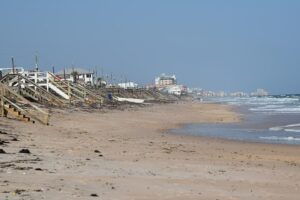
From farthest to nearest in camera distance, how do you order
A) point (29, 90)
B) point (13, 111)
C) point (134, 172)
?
point (29, 90)
point (13, 111)
point (134, 172)

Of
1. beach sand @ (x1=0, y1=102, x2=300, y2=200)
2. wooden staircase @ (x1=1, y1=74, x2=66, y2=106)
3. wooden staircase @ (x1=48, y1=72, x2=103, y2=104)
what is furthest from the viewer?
wooden staircase @ (x1=48, y1=72, x2=103, y2=104)

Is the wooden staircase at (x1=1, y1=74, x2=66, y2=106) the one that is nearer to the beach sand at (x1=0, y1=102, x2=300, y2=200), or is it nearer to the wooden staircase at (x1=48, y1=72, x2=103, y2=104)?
the wooden staircase at (x1=48, y1=72, x2=103, y2=104)

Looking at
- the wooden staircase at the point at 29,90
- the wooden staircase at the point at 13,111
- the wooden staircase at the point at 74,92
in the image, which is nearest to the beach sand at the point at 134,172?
the wooden staircase at the point at 13,111

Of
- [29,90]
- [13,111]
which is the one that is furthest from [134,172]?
[29,90]

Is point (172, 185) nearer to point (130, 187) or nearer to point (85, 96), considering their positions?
A: point (130, 187)

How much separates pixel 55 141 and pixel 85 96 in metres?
37.0

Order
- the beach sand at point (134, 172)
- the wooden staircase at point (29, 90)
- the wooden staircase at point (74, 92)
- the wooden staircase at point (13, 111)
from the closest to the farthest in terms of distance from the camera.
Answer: the beach sand at point (134, 172) → the wooden staircase at point (13, 111) → the wooden staircase at point (29, 90) → the wooden staircase at point (74, 92)

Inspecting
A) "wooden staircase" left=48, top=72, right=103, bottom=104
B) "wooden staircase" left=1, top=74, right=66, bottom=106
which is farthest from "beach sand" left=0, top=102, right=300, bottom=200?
"wooden staircase" left=48, top=72, right=103, bottom=104

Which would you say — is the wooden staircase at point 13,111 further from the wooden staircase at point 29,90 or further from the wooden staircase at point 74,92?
the wooden staircase at point 74,92

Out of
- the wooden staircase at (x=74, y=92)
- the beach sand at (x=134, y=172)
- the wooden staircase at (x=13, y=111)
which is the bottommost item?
the beach sand at (x=134, y=172)

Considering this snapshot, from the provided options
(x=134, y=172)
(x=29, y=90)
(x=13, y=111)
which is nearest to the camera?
(x=134, y=172)

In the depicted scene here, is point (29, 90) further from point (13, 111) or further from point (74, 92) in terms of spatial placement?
point (13, 111)

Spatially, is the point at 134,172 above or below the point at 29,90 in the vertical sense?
below

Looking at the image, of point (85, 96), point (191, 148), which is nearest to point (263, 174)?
point (191, 148)
